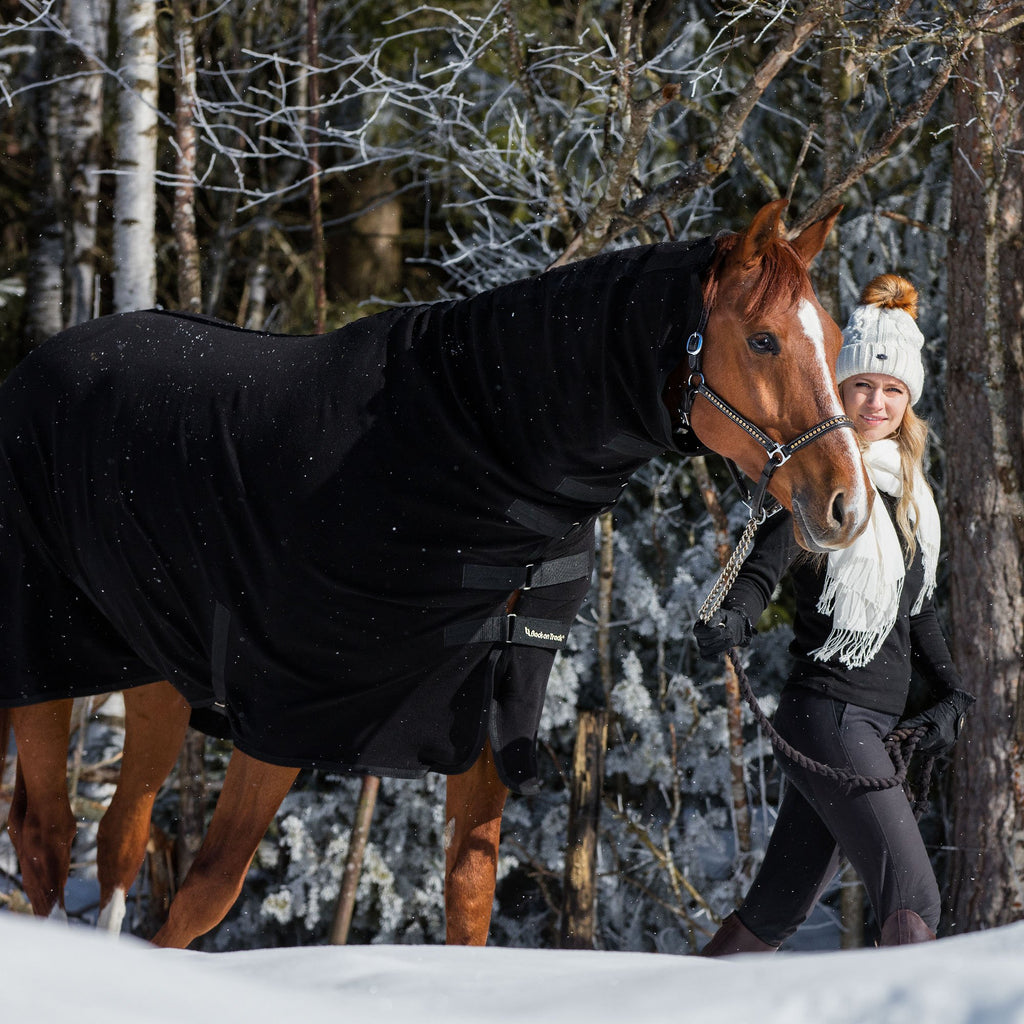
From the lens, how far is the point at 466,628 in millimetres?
2389

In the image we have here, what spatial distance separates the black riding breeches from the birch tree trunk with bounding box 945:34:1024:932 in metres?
1.66

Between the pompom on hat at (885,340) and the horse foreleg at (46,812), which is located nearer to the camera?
the pompom on hat at (885,340)

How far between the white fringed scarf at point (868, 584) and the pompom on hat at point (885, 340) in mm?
186

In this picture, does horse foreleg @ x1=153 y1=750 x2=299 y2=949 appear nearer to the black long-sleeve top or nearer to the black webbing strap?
the black webbing strap

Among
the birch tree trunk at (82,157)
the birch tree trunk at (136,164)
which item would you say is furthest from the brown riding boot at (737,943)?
the birch tree trunk at (82,157)

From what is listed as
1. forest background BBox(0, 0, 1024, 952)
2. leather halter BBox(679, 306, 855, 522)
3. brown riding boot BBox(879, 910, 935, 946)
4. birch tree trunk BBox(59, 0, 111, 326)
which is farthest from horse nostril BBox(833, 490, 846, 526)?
birch tree trunk BBox(59, 0, 111, 326)

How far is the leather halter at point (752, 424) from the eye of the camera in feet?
6.69

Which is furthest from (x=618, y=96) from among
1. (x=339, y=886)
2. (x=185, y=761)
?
(x=339, y=886)

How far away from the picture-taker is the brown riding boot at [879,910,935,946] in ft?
7.82

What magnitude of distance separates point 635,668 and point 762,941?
217cm

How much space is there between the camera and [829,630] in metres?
2.66

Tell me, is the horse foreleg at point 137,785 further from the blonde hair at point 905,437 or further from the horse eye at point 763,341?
the blonde hair at point 905,437

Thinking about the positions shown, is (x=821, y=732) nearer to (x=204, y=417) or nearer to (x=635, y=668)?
(x=204, y=417)

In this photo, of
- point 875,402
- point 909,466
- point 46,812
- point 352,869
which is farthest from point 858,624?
point 352,869
